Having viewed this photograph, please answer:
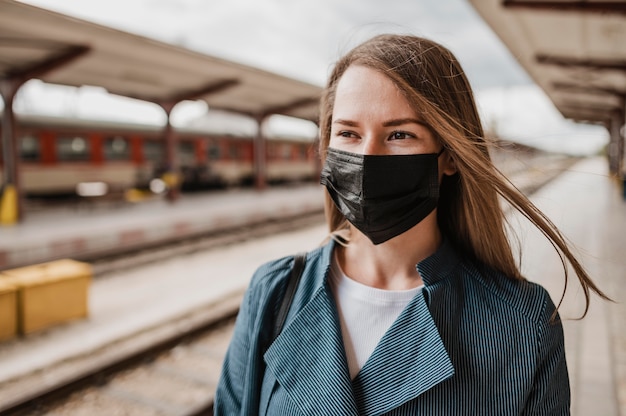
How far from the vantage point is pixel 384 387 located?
4.25ft

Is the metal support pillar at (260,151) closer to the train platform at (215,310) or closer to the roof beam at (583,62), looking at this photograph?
the roof beam at (583,62)

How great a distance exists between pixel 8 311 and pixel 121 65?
8965 millimetres

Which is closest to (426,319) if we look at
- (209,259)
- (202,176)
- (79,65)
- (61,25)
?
(209,259)

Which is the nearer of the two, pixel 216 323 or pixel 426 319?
pixel 426 319

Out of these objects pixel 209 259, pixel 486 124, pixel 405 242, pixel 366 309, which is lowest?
pixel 209 259

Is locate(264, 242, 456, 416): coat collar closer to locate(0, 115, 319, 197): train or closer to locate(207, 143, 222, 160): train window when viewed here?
locate(0, 115, 319, 197): train

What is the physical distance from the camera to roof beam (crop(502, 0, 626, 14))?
8750 mm

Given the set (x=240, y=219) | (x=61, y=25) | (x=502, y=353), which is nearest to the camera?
(x=502, y=353)

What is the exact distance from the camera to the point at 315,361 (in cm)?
139

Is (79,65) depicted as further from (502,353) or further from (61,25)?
(502,353)

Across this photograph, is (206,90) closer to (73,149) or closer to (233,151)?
(73,149)

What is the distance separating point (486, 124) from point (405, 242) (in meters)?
0.47

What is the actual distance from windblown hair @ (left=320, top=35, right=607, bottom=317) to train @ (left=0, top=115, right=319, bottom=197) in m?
15.0

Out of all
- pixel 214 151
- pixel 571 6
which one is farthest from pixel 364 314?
pixel 214 151
